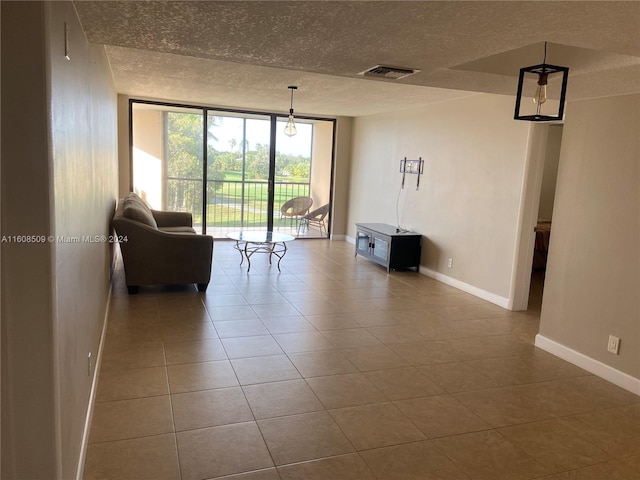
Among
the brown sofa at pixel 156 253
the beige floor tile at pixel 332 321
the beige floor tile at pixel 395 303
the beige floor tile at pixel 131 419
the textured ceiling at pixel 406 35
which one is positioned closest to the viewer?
the textured ceiling at pixel 406 35

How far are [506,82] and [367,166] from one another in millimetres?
4774

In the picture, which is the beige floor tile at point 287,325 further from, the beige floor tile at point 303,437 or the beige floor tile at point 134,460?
the beige floor tile at point 134,460

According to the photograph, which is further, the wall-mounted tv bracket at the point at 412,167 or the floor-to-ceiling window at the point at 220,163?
the floor-to-ceiling window at the point at 220,163

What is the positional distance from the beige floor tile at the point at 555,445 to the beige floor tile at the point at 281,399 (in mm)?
1093

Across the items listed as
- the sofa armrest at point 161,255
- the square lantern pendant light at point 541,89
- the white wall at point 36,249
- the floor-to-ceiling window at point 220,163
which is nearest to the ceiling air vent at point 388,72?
the square lantern pendant light at point 541,89

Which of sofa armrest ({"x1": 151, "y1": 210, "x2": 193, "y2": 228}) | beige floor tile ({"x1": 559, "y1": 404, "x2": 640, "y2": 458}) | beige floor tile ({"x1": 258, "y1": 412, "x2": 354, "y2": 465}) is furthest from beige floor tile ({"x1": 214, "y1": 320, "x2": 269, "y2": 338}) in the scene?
sofa armrest ({"x1": 151, "y1": 210, "x2": 193, "y2": 228})

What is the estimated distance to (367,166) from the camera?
8.01 metres

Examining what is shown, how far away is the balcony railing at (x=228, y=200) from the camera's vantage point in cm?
798

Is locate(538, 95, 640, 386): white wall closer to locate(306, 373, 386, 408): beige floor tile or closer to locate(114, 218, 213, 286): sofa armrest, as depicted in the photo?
locate(306, 373, 386, 408): beige floor tile

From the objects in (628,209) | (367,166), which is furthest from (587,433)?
(367,166)

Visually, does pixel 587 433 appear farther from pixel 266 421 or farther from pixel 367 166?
pixel 367 166

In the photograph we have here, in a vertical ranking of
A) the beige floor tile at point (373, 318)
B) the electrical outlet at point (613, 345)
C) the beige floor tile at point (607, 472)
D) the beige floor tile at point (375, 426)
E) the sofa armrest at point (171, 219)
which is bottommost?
the beige floor tile at point (607, 472)

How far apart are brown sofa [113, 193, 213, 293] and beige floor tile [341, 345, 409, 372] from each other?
1.99 meters

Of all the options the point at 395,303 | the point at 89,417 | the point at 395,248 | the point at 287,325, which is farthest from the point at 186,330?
the point at 395,248
